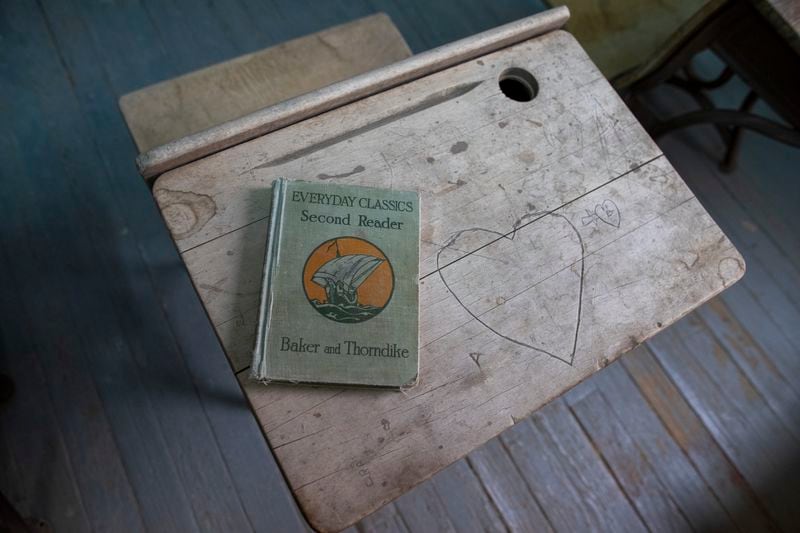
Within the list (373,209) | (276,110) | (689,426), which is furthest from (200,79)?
(689,426)

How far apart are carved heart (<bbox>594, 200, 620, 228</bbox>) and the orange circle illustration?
340 mm

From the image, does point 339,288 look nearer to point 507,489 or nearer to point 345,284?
point 345,284

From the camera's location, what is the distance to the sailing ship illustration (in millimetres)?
727

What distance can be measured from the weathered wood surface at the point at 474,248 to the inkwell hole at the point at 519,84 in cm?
1

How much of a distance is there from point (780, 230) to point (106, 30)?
2.25 m

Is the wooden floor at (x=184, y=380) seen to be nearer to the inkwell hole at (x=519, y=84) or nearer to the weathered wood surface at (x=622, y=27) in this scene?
the weathered wood surface at (x=622, y=27)

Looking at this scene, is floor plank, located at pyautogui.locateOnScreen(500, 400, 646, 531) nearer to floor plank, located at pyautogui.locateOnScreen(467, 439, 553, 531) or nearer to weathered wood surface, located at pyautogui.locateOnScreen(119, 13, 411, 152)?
floor plank, located at pyautogui.locateOnScreen(467, 439, 553, 531)

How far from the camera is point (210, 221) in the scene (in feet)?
2.57

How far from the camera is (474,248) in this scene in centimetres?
81

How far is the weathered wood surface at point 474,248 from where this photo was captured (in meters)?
0.70

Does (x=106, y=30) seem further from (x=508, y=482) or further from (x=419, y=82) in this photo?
(x=508, y=482)

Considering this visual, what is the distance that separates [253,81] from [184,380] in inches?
30.5

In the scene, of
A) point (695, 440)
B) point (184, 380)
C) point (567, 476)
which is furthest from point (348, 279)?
point (695, 440)

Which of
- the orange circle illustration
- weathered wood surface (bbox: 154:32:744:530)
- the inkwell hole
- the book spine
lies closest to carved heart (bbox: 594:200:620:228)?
weathered wood surface (bbox: 154:32:744:530)
